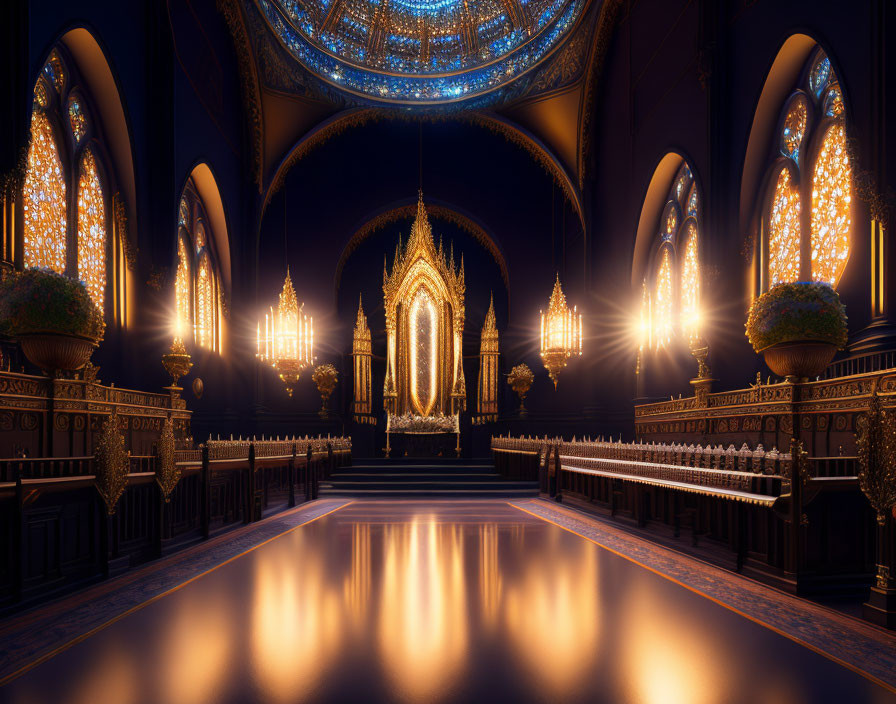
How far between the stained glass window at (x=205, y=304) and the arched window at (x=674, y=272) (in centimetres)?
1175

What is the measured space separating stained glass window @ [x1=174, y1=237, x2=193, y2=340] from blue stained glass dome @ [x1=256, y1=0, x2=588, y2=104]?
674 cm

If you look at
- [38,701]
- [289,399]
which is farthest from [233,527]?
[289,399]

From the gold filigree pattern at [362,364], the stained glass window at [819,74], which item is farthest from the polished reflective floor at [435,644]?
the gold filigree pattern at [362,364]

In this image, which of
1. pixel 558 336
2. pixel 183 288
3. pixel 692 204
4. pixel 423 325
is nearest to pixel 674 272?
pixel 692 204

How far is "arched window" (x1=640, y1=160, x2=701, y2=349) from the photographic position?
14898mm

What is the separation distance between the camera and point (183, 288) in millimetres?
16500

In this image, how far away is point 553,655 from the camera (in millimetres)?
3852

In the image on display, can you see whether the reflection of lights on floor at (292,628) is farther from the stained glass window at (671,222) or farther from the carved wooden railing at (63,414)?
the stained glass window at (671,222)

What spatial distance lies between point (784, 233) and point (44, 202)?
12.2m

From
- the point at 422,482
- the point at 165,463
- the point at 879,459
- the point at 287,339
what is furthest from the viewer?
the point at 287,339

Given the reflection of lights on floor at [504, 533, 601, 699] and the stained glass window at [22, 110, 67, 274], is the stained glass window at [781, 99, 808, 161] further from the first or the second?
the stained glass window at [22, 110, 67, 274]

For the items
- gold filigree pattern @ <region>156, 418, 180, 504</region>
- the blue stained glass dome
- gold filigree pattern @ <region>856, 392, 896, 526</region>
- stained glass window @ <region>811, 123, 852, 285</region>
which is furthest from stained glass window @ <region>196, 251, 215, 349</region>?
gold filigree pattern @ <region>856, 392, 896, 526</region>

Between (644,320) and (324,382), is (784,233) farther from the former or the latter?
(324,382)

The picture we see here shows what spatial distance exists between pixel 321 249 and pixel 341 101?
14.7 ft
